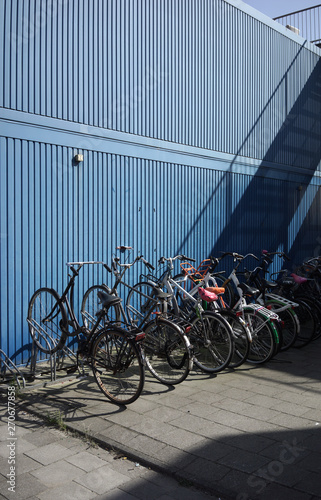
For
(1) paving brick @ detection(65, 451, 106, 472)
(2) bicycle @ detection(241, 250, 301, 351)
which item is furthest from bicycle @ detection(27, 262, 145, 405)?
(2) bicycle @ detection(241, 250, 301, 351)

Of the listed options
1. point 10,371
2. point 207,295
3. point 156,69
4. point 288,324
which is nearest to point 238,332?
point 207,295

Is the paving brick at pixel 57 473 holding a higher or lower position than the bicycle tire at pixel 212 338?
lower

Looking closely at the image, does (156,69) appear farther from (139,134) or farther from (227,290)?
(227,290)

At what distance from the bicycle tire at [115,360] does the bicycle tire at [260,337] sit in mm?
1845

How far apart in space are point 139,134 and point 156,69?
116 centimetres

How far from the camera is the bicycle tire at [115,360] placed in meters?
5.06

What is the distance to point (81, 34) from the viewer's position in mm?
7059

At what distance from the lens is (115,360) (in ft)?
17.2

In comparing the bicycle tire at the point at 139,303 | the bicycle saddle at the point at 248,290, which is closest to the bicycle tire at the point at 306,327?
the bicycle saddle at the point at 248,290

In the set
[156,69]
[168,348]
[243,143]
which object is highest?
[156,69]

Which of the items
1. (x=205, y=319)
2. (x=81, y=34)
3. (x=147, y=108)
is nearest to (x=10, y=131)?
(x=81, y=34)

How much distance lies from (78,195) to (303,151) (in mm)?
7099

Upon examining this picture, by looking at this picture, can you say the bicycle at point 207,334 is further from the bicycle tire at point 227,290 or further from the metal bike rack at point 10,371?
the bicycle tire at point 227,290

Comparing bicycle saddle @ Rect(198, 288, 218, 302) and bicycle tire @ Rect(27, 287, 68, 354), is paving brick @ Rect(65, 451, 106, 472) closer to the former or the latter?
bicycle tire @ Rect(27, 287, 68, 354)
